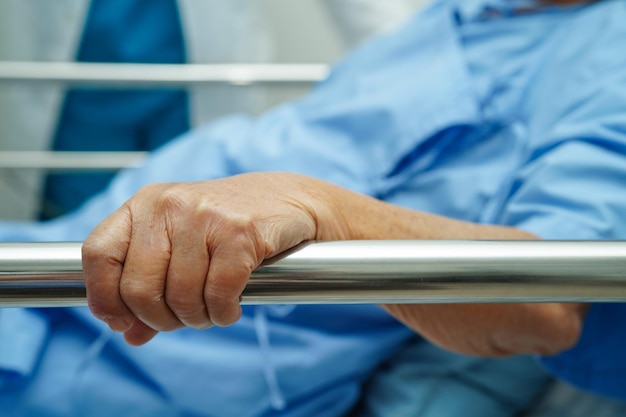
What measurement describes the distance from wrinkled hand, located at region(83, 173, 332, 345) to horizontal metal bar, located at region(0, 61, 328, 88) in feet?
2.14

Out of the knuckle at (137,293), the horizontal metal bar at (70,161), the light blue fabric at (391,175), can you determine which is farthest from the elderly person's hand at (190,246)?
the horizontal metal bar at (70,161)

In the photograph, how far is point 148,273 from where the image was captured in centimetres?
35

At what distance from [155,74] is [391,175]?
445 mm

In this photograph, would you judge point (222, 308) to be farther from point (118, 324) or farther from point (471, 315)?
point (471, 315)

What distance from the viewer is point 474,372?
0.62 meters

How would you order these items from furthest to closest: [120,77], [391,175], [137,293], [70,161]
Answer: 1. [70,161]
2. [120,77]
3. [391,175]
4. [137,293]

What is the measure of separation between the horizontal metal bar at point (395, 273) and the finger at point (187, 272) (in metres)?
0.03

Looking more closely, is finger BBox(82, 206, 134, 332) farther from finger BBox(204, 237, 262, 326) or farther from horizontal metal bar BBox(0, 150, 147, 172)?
horizontal metal bar BBox(0, 150, 147, 172)

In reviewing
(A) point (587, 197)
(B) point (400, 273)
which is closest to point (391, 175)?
(A) point (587, 197)

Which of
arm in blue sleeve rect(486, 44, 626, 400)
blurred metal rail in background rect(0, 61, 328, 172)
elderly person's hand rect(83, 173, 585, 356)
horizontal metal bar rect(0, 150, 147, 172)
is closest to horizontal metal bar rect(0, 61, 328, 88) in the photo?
blurred metal rail in background rect(0, 61, 328, 172)

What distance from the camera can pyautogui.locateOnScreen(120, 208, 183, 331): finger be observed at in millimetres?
345

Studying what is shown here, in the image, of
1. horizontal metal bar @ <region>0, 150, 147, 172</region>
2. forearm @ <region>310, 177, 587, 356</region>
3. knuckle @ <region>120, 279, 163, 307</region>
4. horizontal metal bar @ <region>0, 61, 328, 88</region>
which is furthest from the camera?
horizontal metal bar @ <region>0, 150, 147, 172</region>

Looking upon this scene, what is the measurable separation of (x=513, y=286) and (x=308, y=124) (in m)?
0.47

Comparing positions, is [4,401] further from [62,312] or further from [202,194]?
[202,194]
